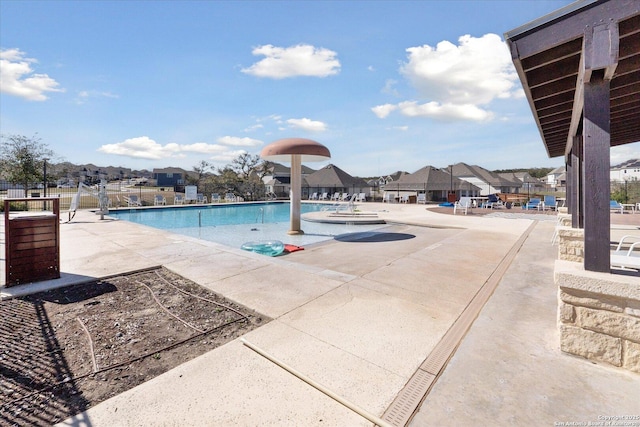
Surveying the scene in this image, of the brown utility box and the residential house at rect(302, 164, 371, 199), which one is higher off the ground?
the residential house at rect(302, 164, 371, 199)

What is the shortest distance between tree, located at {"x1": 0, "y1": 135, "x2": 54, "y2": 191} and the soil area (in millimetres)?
20346

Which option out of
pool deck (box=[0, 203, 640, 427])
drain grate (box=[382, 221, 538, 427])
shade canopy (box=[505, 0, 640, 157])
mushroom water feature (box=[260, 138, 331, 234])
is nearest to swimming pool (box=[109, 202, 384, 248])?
mushroom water feature (box=[260, 138, 331, 234])

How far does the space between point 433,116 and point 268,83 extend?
52.5 ft

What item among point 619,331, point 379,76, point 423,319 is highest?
point 379,76

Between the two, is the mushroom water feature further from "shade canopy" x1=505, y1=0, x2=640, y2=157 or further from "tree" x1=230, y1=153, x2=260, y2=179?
"tree" x1=230, y1=153, x2=260, y2=179

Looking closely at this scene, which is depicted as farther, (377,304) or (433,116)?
(433,116)

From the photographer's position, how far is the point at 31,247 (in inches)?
184

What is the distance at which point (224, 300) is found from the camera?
407cm

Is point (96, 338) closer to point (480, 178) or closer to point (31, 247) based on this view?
point (31, 247)

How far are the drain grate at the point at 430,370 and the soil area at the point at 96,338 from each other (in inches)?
70.4

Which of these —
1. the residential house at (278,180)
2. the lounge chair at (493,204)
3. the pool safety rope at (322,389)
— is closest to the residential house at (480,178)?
the lounge chair at (493,204)

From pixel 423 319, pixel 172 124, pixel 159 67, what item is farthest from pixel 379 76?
pixel 172 124

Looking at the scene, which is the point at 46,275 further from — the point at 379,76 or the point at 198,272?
the point at 379,76

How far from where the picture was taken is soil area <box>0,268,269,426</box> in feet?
7.17
